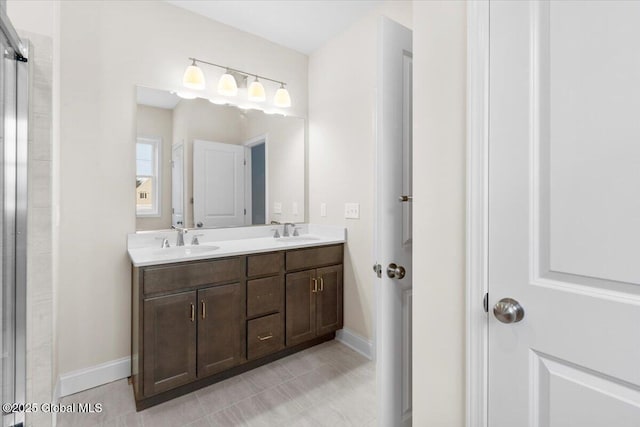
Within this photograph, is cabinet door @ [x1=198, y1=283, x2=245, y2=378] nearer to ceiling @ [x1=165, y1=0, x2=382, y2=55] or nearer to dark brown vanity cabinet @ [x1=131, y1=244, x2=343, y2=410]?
A: dark brown vanity cabinet @ [x1=131, y1=244, x2=343, y2=410]

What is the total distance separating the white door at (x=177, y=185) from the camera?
2.41 meters

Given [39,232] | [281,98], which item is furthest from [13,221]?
[281,98]

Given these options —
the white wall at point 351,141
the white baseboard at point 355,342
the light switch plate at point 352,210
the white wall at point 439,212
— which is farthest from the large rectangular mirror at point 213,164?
the white wall at point 439,212

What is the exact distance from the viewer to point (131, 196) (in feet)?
7.22

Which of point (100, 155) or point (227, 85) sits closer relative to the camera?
point (100, 155)

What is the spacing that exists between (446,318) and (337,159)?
195cm

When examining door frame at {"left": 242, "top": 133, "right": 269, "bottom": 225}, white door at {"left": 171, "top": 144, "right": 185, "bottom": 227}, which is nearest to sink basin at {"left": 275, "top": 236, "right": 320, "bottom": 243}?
door frame at {"left": 242, "top": 133, "right": 269, "bottom": 225}

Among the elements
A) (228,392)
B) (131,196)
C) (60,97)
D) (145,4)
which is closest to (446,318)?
(228,392)

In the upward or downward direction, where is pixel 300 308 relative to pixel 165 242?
downward

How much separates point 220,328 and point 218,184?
124cm

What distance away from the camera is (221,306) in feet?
6.62

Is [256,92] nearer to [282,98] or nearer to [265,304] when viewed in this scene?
[282,98]

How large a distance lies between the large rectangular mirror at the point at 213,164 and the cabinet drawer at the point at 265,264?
2.14 ft

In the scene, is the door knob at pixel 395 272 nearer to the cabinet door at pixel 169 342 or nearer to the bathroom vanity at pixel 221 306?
the bathroom vanity at pixel 221 306
